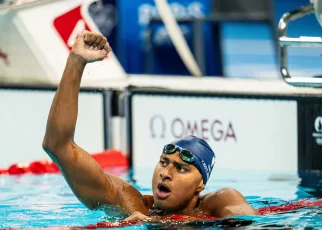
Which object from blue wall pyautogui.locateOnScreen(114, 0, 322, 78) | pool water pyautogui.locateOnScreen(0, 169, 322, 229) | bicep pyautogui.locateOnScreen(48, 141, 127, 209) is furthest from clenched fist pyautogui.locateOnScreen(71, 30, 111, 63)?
blue wall pyautogui.locateOnScreen(114, 0, 322, 78)

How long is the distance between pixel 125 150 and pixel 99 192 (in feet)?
10.0

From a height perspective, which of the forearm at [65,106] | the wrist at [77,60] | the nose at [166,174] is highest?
the wrist at [77,60]

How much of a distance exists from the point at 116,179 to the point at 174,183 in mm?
311

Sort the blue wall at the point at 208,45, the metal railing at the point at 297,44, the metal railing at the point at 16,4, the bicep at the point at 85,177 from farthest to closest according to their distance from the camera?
the blue wall at the point at 208,45, the metal railing at the point at 16,4, the metal railing at the point at 297,44, the bicep at the point at 85,177

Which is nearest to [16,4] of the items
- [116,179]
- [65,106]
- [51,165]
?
[51,165]

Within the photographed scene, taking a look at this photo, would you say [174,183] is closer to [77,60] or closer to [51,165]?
[77,60]

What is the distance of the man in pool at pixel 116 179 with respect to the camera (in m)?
3.70

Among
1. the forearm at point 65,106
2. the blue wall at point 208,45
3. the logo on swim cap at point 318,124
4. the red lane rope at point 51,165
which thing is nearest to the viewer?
the forearm at point 65,106

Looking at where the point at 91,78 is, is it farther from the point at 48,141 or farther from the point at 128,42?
the point at 48,141

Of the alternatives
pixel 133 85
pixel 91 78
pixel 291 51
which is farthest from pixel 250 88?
pixel 291 51

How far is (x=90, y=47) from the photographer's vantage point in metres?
3.74

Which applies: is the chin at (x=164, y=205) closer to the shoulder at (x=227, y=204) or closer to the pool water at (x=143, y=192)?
the pool water at (x=143, y=192)

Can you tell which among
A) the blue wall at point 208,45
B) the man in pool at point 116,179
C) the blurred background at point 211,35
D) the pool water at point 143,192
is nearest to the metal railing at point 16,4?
the pool water at point 143,192

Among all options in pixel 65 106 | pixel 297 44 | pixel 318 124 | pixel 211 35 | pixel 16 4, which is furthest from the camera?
pixel 211 35
